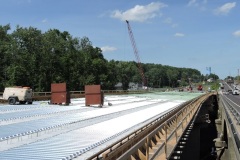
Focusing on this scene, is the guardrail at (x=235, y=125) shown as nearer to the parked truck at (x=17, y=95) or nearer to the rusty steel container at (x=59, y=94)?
the rusty steel container at (x=59, y=94)

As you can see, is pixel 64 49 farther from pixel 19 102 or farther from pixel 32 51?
pixel 19 102

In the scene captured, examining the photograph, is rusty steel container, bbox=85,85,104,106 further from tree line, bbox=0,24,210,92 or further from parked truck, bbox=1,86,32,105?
tree line, bbox=0,24,210,92

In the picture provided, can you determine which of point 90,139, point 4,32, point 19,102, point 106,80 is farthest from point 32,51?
point 90,139

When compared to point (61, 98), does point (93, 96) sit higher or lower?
higher

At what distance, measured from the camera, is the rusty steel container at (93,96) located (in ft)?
140

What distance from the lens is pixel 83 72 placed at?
407 ft

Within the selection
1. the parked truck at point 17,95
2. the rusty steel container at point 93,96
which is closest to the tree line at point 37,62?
the parked truck at point 17,95

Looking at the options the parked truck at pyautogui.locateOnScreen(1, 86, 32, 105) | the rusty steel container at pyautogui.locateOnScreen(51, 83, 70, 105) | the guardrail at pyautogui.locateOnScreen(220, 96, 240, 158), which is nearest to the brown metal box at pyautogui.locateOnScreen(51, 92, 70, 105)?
the rusty steel container at pyautogui.locateOnScreen(51, 83, 70, 105)

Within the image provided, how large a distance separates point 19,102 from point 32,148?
31.5m

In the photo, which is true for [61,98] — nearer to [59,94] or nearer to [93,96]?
[59,94]

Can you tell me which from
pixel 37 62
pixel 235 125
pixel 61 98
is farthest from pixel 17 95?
pixel 37 62

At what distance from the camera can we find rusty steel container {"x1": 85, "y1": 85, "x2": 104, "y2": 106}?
42.6 meters

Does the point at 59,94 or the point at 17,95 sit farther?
the point at 59,94

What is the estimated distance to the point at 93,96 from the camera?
1689 inches
